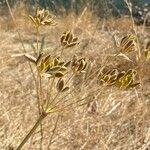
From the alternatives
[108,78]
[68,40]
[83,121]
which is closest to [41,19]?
[68,40]

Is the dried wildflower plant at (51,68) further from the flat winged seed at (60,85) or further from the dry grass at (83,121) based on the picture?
the dry grass at (83,121)

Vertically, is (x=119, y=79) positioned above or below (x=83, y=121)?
above

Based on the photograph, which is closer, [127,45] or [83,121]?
[127,45]

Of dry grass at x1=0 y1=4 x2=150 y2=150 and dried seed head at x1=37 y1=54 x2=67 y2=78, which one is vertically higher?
dried seed head at x1=37 y1=54 x2=67 y2=78

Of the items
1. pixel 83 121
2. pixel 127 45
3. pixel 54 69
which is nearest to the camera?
pixel 54 69

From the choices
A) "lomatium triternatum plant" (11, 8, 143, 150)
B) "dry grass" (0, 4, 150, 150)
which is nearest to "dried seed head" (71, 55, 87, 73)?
"lomatium triternatum plant" (11, 8, 143, 150)

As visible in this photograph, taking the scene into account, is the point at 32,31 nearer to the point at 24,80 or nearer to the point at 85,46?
the point at 85,46

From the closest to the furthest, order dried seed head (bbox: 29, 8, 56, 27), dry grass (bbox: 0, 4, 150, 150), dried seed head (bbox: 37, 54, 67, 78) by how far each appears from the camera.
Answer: dried seed head (bbox: 37, 54, 67, 78) → dried seed head (bbox: 29, 8, 56, 27) → dry grass (bbox: 0, 4, 150, 150)

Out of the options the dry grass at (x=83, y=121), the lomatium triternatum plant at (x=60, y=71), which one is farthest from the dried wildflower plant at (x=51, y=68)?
the dry grass at (x=83, y=121)

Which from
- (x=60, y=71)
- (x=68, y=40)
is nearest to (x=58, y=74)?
(x=60, y=71)

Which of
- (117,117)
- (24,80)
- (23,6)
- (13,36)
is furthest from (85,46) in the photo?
(23,6)

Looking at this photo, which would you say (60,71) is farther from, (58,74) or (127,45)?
(127,45)

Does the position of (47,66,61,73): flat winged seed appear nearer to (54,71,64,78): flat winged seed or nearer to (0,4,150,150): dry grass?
(54,71,64,78): flat winged seed

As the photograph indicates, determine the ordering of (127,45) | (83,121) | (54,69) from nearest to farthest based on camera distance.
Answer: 1. (54,69)
2. (127,45)
3. (83,121)
